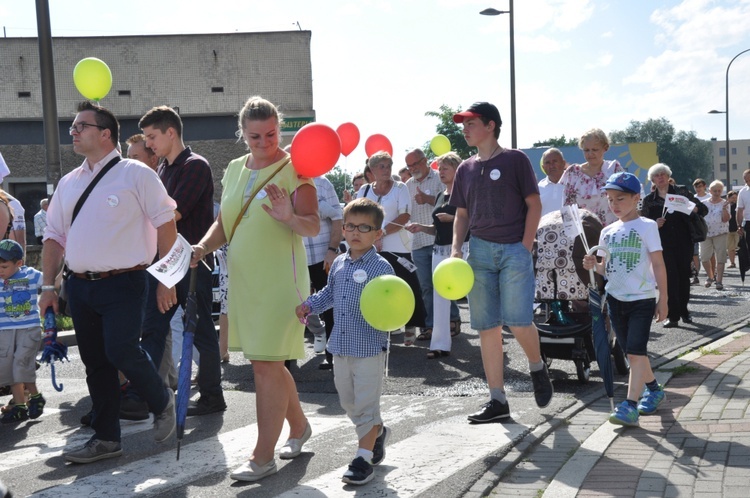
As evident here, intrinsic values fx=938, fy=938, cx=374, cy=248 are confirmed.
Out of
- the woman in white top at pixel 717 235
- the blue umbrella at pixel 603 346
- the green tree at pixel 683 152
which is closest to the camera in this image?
the blue umbrella at pixel 603 346

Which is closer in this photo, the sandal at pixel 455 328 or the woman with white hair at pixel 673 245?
the sandal at pixel 455 328

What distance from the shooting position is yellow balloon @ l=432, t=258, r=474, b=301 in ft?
17.8

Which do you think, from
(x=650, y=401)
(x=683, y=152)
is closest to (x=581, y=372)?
(x=650, y=401)

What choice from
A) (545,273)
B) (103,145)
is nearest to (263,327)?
(103,145)

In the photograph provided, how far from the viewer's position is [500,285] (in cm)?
619

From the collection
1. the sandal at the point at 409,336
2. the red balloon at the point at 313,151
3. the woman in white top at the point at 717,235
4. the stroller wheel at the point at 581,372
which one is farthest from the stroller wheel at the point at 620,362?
the woman in white top at the point at 717,235

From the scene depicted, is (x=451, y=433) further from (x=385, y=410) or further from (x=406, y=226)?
(x=406, y=226)

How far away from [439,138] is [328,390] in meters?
5.51

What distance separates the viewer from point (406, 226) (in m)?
9.10

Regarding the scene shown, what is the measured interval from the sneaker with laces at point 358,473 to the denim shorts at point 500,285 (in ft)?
5.65

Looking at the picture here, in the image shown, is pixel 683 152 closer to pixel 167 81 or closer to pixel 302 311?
pixel 167 81

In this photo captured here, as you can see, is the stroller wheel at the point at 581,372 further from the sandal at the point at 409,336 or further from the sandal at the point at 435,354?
the sandal at the point at 409,336

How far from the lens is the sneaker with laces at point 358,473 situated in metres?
4.71

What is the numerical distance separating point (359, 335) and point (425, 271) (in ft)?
18.8
